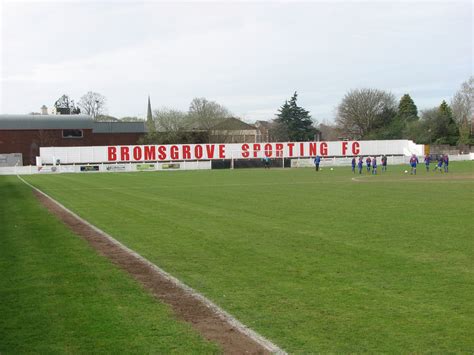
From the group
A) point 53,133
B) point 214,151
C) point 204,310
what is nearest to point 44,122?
point 53,133

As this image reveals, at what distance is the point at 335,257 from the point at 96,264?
175 inches

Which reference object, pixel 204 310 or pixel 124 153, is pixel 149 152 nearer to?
pixel 124 153

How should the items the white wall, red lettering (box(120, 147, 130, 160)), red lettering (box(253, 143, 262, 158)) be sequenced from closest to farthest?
the white wall, red lettering (box(120, 147, 130, 160)), red lettering (box(253, 143, 262, 158))

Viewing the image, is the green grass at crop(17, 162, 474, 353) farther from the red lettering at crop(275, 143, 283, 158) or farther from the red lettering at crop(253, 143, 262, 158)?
the red lettering at crop(275, 143, 283, 158)

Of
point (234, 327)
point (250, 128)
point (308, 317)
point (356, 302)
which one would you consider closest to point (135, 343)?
point (234, 327)

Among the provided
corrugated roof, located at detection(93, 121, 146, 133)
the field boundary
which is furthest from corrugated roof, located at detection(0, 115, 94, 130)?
the field boundary

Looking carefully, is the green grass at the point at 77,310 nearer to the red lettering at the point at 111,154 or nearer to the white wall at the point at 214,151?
the white wall at the point at 214,151

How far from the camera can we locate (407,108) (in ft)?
341

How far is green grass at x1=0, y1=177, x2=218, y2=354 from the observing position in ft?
19.6

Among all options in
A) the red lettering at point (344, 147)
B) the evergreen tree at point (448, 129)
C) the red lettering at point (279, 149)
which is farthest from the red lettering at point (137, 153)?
the evergreen tree at point (448, 129)

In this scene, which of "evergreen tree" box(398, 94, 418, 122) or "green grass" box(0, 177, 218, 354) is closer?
"green grass" box(0, 177, 218, 354)

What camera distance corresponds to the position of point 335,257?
10.5 metres

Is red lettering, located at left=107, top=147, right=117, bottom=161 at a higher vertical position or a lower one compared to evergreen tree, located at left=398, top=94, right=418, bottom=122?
lower

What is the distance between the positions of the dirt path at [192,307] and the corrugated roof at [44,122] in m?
77.6
